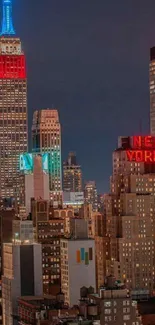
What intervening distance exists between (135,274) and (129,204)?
785 cm

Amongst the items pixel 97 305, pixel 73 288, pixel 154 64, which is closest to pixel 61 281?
pixel 73 288

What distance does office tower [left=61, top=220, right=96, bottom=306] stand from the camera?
117000 mm

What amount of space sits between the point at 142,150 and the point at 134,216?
28.1ft

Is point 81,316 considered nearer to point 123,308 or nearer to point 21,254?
point 123,308

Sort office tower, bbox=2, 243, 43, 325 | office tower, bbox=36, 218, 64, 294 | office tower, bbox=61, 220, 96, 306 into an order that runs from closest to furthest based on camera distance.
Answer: office tower, bbox=2, 243, 43, 325, office tower, bbox=61, 220, 96, 306, office tower, bbox=36, 218, 64, 294

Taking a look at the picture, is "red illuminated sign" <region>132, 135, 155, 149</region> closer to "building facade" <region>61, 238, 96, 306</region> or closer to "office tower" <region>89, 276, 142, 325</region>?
"building facade" <region>61, 238, 96, 306</region>

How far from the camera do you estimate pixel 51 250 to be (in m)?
131

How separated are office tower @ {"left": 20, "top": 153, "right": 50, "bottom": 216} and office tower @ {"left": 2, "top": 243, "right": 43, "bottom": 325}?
72.0 meters

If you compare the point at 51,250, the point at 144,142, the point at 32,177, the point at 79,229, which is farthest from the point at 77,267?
the point at 32,177

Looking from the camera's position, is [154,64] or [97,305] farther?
[154,64]

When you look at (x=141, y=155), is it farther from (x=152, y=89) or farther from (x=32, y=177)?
(x=32, y=177)

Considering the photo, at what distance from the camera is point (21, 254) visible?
113 m

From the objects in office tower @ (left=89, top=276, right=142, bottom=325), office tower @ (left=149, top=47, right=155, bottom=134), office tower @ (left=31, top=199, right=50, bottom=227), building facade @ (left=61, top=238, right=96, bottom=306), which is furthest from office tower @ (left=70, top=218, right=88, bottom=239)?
office tower @ (left=149, top=47, right=155, bottom=134)

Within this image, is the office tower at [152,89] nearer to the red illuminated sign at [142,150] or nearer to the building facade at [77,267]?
the red illuminated sign at [142,150]
